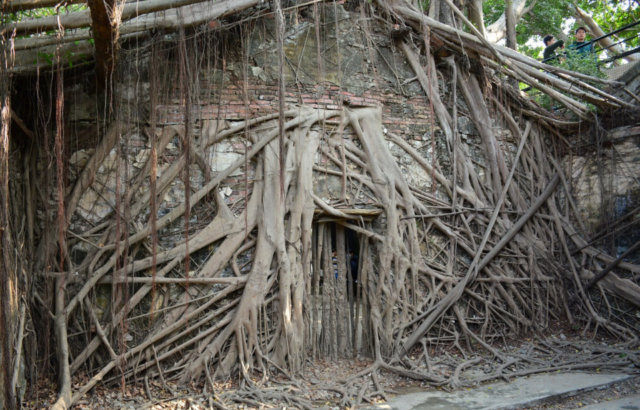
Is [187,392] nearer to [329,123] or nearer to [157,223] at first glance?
[157,223]

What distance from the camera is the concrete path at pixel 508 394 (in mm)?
4590

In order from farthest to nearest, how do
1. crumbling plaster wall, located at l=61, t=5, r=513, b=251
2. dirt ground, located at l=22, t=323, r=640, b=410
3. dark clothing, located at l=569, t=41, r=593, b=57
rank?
dark clothing, located at l=569, t=41, r=593, b=57 < crumbling plaster wall, located at l=61, t=5, r=513, b=251 < dirt ground, located at l=22, t=323, r=640, b=410

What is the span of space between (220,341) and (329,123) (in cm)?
260

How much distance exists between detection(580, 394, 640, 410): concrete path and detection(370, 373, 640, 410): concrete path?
0.05 m

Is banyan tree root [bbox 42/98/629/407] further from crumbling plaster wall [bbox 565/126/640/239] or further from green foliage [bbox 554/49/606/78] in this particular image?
green foliage [bbox 554/49/606/78]

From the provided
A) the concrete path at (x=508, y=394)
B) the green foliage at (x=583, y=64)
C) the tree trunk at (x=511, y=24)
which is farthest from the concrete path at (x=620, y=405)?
the tree trunk at (x=511, y=24)

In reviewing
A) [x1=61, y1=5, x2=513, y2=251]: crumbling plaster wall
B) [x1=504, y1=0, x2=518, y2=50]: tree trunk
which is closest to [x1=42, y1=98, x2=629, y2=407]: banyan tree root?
[x1=61, y1=5, x2=513, y2=251]: crumbling plaster wall

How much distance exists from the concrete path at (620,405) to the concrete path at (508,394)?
5 cm

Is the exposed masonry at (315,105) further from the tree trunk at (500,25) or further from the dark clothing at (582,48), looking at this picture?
the tree trunk at (500,25)

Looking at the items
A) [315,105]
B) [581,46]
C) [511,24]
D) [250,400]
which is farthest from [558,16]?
[250,400]

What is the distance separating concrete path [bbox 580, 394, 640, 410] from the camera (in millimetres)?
4582

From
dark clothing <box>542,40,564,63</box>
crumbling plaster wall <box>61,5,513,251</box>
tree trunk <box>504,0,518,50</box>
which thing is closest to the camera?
crumbling plaster wall <box>61,5,513,251</box>

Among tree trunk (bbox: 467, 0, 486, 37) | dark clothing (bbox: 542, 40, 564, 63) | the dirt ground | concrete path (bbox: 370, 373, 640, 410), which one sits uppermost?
tree trunk (bbox: 467, 0, 486, 37)

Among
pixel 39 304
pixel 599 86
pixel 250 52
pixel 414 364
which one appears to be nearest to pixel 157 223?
pixel 39 304
